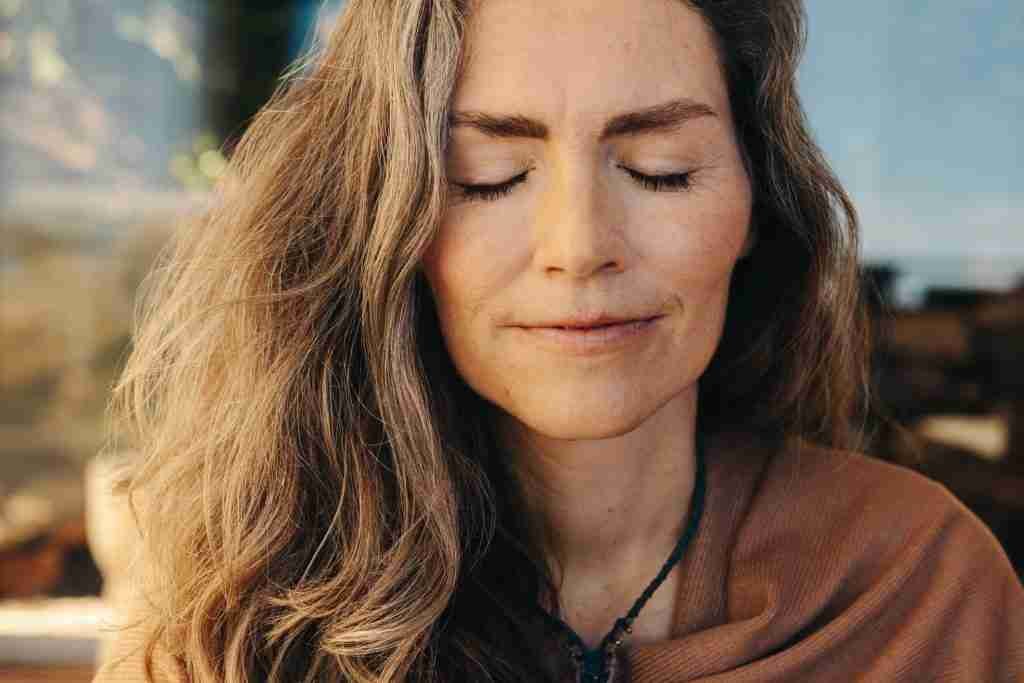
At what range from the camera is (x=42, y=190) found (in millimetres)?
4418

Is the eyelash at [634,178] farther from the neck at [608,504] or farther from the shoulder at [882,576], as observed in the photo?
the shoulder at [882,576]

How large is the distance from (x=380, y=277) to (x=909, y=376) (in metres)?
2.69

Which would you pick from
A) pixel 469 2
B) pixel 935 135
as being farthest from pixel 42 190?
pixel 469 2

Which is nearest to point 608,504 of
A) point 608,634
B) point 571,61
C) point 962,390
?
point 608,634

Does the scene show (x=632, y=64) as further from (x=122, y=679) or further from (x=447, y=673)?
(x=122, y=679)

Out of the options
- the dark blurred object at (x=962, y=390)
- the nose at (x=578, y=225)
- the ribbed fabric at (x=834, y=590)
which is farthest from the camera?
the dark blurred object at (x=962, y=390)

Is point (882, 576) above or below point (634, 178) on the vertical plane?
below

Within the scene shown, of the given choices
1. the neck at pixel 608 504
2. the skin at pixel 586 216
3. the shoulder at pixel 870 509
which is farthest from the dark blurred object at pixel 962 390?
the skin at pixel 586 216

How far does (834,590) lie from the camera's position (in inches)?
45.4

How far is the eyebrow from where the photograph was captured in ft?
3.33

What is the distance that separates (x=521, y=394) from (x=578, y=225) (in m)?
0.18

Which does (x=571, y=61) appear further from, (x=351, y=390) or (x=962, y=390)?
(x=962, y=390)

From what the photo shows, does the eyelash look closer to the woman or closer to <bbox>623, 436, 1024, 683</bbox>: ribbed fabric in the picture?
the woman

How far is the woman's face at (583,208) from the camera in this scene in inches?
39.7
